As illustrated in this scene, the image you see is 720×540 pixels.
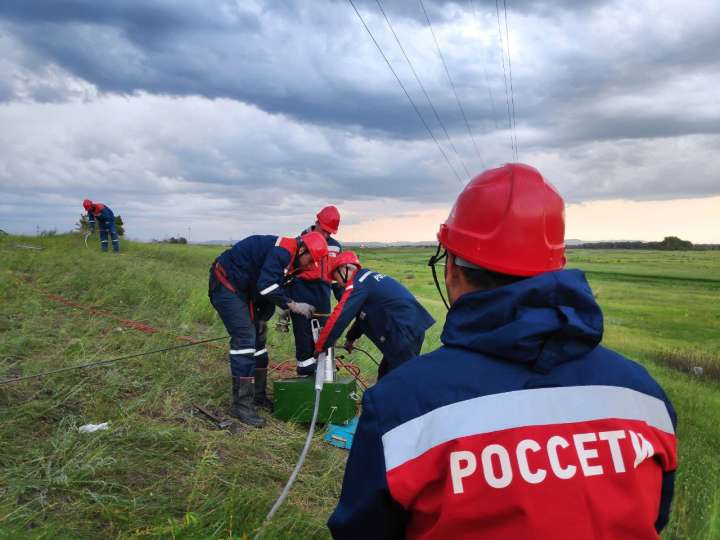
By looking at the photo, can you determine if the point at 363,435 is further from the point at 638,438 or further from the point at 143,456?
the point at 143,456

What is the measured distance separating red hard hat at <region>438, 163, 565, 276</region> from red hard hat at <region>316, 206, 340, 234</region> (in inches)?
226

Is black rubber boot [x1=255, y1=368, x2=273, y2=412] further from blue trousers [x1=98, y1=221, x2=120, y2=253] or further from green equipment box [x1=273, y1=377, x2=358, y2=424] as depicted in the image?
blue trousers [x1=98, y1=221, x2=120, y2=253]

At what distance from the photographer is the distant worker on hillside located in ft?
52.0

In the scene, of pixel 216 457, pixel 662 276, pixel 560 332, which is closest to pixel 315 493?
pixel 216 457

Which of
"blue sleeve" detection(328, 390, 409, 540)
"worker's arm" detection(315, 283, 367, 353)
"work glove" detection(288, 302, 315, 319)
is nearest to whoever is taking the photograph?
"blue sleeve" detection(328, 390, 409, 540)

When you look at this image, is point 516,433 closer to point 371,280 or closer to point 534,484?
point 534,484

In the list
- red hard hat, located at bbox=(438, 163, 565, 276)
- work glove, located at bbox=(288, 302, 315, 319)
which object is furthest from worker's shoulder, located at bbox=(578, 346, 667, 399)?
work glove, located at bbox=(288, 302, 315, 319)

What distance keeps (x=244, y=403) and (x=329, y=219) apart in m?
2.86

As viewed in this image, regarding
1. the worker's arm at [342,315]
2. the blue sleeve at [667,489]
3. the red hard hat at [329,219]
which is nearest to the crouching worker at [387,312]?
the worker's arm at [342,315]

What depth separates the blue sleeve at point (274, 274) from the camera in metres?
5.41

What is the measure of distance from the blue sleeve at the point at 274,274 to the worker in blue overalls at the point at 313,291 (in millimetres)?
857

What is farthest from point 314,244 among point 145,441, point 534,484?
point 534,484

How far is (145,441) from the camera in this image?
4168 millimetres

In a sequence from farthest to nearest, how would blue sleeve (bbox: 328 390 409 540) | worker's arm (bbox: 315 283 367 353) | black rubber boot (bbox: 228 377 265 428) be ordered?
1. black rubber boot (bbox: 228 377 265 428)
2. worker's arm (bbox: 315 283 367 353)
3. blue sleeve (bbox: 328 390 409 540)
